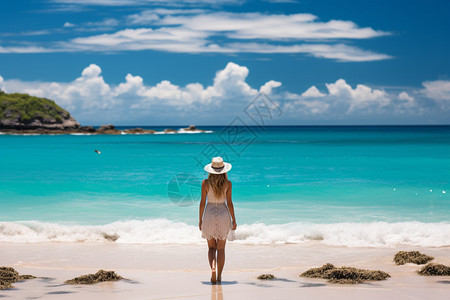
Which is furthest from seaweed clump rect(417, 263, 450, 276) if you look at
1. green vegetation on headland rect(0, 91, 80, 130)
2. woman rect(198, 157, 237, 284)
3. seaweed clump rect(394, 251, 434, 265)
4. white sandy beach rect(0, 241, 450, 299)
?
green vegetation on headland rect(0, 91, 80, 130)

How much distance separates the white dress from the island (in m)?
124

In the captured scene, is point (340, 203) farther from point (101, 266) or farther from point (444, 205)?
point (101, 266)

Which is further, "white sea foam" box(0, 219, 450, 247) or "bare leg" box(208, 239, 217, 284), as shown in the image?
"white sea foam" box(0, 219, 450, 247)

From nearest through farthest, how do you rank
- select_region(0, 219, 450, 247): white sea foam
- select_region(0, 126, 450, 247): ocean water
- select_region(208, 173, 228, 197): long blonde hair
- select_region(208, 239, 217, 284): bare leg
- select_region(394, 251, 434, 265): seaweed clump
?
select_region(208, 173, 228, 197): long blonde hair, select_region(208, 239, 217, 284): bare leg, select_region(394, 251, 434, 265): seaweed clump, select_region(0, 219, 450, 247): white sea foam, select_region(0, 126, 450, 247): ocean water

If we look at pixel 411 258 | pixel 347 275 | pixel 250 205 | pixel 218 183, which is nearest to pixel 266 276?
pixel 347 275

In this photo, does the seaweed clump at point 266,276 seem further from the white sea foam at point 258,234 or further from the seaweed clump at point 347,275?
the white sea foam at point 258,234

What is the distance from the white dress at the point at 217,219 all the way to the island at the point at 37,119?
12431 cm

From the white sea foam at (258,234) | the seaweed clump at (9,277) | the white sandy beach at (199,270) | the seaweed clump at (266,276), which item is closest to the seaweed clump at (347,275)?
the white sandy beach at (199,270)

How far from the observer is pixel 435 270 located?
23.8 ft

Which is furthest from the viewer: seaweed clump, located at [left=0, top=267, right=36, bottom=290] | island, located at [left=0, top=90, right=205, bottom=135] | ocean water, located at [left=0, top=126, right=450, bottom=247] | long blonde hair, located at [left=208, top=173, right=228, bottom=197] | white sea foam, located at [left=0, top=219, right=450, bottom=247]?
island, located at [left=0, top=90, right=205, bottom=135]

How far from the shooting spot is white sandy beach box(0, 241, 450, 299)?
6.16 meters

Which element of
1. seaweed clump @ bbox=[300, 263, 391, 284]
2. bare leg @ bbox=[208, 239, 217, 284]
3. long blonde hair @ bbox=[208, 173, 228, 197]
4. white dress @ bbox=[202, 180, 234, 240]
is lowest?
seaweed clump @ bbox=[300, 263, 391, 284]

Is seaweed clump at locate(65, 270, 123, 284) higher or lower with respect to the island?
lower

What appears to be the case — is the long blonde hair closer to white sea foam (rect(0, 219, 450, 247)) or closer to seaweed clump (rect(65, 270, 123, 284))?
seaweed clump (rect(65, 270, 123, 284))
